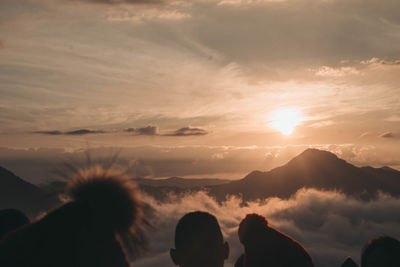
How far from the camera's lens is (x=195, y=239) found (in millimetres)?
9625

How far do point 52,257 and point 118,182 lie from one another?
135 cm

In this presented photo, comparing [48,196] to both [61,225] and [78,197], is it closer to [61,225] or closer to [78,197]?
[78,197]

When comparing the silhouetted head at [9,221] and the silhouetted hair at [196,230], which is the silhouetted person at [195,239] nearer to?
the silhouetted hair at [196,230]

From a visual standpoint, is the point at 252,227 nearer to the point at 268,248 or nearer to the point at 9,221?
the point at 268,248

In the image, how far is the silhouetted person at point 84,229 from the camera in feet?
15.0

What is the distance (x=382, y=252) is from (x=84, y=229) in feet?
18.9

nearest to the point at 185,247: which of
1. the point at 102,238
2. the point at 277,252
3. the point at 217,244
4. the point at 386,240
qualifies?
the point at 217,244

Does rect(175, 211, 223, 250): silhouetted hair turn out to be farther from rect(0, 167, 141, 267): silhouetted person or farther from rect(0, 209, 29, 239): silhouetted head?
rect(0, 167, 141, 267): silhouetted person

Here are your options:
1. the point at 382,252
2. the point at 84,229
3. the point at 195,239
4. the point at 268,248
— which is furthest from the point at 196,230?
the point at 84,229

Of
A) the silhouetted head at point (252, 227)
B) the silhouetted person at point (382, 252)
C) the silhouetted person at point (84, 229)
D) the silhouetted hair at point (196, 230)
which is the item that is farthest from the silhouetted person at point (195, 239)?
the silhouetted person at point (84, 229)

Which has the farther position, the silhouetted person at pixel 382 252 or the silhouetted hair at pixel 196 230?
the silhouetted hair at pixel 196 230

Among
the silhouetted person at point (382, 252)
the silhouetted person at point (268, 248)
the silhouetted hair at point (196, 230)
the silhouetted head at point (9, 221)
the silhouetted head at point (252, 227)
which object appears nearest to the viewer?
the silhouetted person at point (268, 248)

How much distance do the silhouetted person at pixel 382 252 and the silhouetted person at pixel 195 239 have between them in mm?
3431

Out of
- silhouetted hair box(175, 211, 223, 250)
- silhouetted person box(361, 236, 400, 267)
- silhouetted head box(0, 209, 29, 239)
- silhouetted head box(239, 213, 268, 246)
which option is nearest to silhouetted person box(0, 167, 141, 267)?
silhouetted head box(239, 213, 268, 246)
